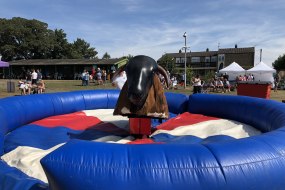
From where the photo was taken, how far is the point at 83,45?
53844 millimetres

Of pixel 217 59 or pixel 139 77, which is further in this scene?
pixel 217 59

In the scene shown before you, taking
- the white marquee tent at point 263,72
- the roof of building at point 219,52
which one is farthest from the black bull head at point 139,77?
the roof of building at point 219,52

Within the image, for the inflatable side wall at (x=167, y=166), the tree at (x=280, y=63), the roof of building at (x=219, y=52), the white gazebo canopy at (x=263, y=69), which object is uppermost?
the roof of building at (x=219, y=52)

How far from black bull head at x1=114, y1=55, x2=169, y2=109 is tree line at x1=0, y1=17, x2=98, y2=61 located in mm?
45378

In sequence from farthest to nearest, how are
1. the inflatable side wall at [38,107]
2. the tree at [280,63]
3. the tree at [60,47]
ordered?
the tree at [60,47] < the tree at [280,63] < the inflatable side wall at [38,107]

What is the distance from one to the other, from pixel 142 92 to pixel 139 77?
0.27 m

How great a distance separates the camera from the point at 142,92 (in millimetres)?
4395

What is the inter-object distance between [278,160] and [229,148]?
0.43 meters

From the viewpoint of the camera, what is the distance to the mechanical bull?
14.6 feet

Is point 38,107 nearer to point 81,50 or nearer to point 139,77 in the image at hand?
point 139,77

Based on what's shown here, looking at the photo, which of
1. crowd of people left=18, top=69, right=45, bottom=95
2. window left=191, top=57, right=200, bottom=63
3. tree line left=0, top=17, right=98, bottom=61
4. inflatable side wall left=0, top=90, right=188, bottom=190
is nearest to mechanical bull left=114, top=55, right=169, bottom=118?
inflatable side wall left=0, top=90, right=188, bottom=190

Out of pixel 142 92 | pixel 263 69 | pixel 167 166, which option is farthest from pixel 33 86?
pixel 263 69

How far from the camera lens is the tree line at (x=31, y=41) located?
46438 mm

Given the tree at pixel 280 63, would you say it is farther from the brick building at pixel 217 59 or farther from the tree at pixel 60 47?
the tree at pixel 60 47
